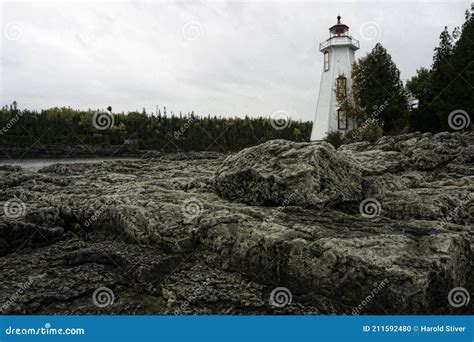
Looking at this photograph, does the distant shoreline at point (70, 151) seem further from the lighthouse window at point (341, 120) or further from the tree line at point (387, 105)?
the lighthouse window at point (341, 120)

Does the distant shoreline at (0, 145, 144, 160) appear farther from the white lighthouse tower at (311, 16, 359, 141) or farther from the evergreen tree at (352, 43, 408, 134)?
the evergreen tree at (352, 43, 408, 134)

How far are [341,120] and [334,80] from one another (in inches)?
231

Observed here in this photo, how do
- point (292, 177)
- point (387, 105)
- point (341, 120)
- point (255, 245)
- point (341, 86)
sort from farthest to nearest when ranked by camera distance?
point (341, 86) < point (341, 120) < point (387, 105) < point (292, 177) < point (255, 245)

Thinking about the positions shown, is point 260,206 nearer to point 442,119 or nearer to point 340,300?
point 340,300

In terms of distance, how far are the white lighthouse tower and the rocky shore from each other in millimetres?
38310

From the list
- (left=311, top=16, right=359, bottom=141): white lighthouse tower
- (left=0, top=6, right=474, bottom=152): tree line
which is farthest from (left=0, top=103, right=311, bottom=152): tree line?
(left=311, top=16, right=359, bottom=141): white lighthouse tower

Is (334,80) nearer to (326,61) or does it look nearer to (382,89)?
(326,61)

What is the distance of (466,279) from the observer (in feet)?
20.3

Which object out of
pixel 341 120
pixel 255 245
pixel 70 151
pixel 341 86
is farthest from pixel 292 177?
pixel 70 151

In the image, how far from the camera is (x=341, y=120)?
47281 millimetres

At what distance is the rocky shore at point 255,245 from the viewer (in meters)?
5.80

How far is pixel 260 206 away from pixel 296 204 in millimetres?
820

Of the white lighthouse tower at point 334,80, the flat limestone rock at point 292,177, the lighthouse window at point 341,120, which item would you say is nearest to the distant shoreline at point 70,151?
the white lighthouse tower at point 334,80

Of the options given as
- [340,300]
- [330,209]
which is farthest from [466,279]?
[330,209]
